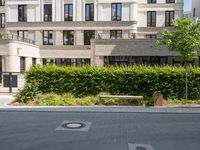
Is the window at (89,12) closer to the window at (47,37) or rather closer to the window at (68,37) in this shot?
the window at (68,37)

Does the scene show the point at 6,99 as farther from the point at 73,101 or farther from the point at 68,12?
the point at 68,12

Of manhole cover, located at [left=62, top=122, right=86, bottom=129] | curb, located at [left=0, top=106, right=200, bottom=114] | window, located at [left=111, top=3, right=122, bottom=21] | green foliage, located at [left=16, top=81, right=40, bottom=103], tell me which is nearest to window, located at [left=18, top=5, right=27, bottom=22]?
window, located at [left=111, top=3, right=122, bottom=21]

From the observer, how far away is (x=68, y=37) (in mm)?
42938

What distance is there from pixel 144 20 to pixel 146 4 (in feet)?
7.48

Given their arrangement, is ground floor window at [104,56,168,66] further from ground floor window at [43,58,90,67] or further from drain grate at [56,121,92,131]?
drain grate at [56,121,92,131]

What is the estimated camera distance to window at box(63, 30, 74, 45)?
42.7 m

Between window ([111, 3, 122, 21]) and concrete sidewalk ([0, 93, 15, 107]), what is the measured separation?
2445cm

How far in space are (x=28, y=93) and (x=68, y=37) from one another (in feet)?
86.0

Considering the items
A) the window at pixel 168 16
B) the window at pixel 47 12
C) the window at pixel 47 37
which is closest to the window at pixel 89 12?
the window at pixel 47 12

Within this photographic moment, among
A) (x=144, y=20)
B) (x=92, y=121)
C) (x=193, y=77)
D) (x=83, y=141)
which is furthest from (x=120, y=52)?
(x=83, y=141)

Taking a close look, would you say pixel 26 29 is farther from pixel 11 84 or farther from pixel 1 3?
pixel 11 84

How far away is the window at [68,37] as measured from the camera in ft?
140

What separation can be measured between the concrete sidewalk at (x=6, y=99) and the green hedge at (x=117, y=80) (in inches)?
63.5

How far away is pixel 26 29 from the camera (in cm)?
4347
